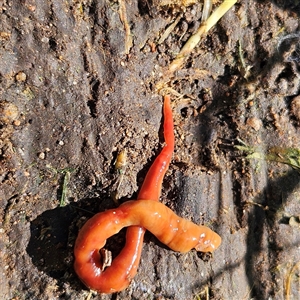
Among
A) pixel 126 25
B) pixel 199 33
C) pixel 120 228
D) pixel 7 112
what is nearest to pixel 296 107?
pixel 199 33

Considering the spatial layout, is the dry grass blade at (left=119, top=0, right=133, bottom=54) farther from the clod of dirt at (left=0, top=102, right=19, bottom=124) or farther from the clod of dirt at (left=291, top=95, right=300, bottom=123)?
the clod of dirt at (left=291, top=95, right=300, bottom=123)

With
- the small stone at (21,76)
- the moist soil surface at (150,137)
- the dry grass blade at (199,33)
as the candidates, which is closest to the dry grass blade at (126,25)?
the moist soil surface at (150,137)

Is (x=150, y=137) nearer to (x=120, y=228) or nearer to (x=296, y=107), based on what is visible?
(x=120, y=228)

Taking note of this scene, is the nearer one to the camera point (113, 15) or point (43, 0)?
point (43, 0)

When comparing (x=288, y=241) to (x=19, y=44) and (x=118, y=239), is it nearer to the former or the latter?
(x=118, y=239)

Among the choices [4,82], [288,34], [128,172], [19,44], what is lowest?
[128,172]

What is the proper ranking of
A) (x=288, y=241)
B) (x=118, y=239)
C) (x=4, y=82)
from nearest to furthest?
1. (x=4, y=82)
2. (x=118, y=239)
3. (x=288, y=241)

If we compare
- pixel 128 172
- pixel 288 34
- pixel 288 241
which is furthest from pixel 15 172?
pixel 288 34

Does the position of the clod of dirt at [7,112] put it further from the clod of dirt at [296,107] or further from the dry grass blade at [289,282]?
the dry grass blade at [289,282]
